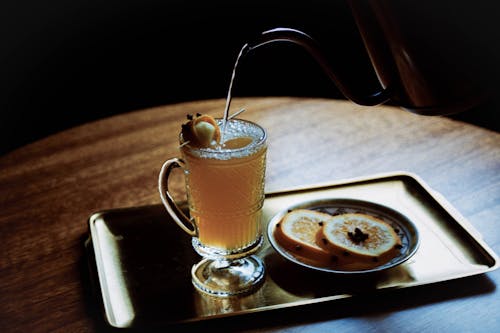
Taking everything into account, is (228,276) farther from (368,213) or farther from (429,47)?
(429,47)

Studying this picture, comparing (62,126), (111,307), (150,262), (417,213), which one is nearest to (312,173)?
(417,213)

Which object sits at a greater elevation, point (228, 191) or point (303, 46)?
point (303, 46)

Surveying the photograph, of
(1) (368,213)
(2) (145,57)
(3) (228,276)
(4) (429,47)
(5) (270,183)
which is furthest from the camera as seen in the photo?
(2) (145,57)

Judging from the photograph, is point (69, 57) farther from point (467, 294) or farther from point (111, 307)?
point (467, 294)

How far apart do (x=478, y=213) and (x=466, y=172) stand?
14 cm

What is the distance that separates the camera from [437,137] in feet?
4.31

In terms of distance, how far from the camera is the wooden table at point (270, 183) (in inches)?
32.0

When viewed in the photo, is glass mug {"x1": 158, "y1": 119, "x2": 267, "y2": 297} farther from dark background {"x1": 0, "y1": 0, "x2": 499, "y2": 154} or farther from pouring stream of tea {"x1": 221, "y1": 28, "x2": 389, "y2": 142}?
dark background {"x1": 0, "y1": 0, "x2": 499, "y2": 154}

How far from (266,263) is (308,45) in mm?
310

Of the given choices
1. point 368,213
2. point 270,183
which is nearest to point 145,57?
point 270,183

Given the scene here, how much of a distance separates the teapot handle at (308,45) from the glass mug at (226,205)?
13 cm

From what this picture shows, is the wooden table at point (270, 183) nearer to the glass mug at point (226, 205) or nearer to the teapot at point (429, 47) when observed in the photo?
the glass mug at point (226, 205)

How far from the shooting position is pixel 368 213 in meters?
1.04

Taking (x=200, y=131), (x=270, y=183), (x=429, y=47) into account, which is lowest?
(x=270, y=183)
